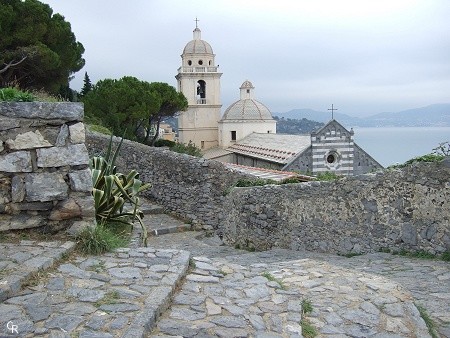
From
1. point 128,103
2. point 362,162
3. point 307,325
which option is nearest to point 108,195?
point 307,325

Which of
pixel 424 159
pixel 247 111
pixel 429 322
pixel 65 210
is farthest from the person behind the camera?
pixel 247 111

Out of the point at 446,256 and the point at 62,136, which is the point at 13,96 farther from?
the point at 446,256

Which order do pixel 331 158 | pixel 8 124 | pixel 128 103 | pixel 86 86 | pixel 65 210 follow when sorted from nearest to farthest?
1. pixel 8 124
2. pixel 65 210
3. pixel 128 103
4. pixel 331 158
5. pixel 86 86

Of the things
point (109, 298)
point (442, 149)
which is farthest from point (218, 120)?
point (109, 298)

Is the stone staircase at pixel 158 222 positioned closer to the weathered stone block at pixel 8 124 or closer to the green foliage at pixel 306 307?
the weathered stone block at pixel 8 124

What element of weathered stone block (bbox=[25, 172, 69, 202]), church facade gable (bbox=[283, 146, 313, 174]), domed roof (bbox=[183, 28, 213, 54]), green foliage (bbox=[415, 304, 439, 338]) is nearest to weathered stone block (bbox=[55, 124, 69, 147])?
weathered stone block (bbox=[25, 172, 69, 202])

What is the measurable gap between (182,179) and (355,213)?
497 centimetres

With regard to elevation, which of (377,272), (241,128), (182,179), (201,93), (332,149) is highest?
(201,93)

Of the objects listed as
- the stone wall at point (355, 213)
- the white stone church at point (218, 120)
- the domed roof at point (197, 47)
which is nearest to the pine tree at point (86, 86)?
the white stone church at point (218, 120)

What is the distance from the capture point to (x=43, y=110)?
4453 mm

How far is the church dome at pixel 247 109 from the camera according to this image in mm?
41531

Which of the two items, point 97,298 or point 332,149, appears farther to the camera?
point 332,149

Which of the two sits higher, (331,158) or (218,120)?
(218,120)

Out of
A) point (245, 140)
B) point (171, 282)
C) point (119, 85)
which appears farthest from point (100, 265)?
point (245, 140)
